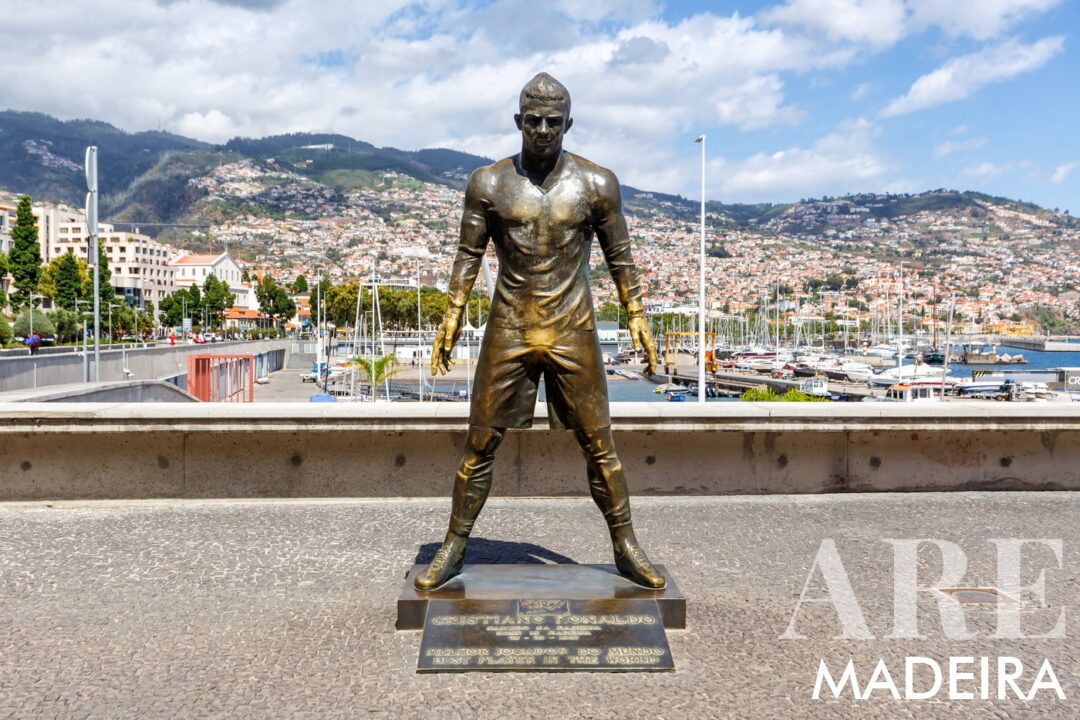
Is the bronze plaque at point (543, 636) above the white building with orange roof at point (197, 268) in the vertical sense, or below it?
below

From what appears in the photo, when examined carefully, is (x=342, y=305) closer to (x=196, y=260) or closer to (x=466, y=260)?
(x=196, y=260)

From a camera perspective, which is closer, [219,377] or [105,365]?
[105,365]

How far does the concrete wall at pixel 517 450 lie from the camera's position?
6.90 m

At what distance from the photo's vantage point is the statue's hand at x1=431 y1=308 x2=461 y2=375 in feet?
15.0

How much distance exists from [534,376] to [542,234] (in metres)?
0.78

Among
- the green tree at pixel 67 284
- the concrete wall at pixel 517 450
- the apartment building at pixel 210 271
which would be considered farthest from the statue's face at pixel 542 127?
the apartment building at pixel 210 271

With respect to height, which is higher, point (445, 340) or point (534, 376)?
point (445, 340)

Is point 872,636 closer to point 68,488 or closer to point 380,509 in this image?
point 380,509

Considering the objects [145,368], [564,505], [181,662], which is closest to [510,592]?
[181,662]

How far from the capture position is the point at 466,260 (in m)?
4.63

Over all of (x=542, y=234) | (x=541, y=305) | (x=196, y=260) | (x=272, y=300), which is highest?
(x=196, y=260)

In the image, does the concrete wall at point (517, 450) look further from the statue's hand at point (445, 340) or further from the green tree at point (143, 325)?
the green tree at point (143, 325)

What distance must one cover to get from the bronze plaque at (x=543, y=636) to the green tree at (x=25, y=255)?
6618cm

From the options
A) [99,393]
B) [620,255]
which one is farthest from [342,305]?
[620,255]
